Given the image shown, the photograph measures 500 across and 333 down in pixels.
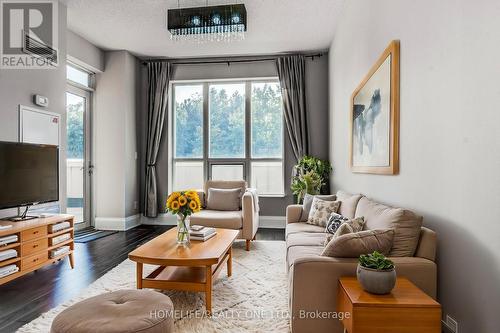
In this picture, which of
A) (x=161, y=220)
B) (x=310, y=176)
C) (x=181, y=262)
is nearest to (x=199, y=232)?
(x=181, y=262)

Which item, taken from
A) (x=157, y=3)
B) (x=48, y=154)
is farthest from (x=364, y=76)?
(x=48, y=154)

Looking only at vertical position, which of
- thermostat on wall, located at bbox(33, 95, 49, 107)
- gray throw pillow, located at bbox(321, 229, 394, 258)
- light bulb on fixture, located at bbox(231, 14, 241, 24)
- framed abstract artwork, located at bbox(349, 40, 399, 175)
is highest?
light bulb on fixture, located at bbox(231, 14, 241, 24)

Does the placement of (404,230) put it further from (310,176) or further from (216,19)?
(216,19)

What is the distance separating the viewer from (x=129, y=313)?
5.02 ft

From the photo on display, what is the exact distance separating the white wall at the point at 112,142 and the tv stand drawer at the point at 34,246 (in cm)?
234

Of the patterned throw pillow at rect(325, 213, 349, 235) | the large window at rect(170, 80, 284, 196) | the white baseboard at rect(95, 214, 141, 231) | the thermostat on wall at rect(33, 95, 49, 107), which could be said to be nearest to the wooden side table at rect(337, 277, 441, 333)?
the patterned throw pillow at rect(325, 213, 349, 235)

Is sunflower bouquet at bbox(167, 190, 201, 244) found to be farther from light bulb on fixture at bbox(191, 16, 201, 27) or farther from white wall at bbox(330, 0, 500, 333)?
light bulb on fixture at bbox(191, 16, 201, 27)

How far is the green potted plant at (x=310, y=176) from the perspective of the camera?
4863mm

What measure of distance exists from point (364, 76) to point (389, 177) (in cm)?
123

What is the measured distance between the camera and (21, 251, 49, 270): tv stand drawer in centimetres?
287

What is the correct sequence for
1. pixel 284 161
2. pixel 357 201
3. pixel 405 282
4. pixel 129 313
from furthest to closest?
pixel 284 161, pixel 357 201, pixel 405 282, pixel 129 313

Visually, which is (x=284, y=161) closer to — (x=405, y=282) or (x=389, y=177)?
(x=389, y=177)

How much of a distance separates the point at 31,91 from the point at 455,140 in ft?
13.6

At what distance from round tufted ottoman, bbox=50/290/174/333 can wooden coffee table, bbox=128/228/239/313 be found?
0.60 meters
